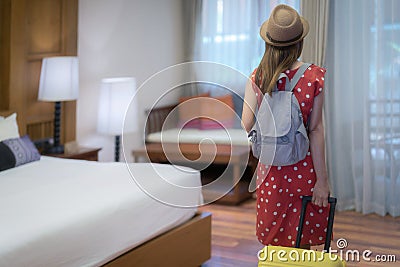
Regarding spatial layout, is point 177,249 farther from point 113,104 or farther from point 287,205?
point 113,104

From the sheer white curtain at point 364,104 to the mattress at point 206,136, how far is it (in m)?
2.81

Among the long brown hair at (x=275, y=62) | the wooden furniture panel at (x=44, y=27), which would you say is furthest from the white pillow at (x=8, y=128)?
the long brown hair at (x=275, y=62)

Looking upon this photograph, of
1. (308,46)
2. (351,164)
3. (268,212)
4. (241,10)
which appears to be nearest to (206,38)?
(241,10)

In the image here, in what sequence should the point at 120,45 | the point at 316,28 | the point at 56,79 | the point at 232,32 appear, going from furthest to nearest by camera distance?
the point at 232,32 → the point at 120,45 → the point at 316,28 → the point at 56,79

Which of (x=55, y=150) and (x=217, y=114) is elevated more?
(x=217, y=114)

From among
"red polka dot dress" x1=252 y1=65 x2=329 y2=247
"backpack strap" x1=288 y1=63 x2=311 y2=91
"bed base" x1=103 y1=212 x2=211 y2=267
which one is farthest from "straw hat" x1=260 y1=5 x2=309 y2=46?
"bed base" x1=103 y1=212 x2=211 y2=267

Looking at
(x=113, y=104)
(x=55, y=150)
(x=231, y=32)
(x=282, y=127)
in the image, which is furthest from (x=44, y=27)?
(x=282, y=127)

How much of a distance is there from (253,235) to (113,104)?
1.49 metres

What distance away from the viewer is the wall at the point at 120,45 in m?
5.01

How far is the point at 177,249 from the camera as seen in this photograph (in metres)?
3.31

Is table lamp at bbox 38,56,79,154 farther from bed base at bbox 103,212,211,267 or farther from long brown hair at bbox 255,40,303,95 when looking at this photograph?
long brown hair at bbox 255,40,303,95

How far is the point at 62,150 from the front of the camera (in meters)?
4.50

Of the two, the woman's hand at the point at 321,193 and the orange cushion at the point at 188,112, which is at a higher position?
the orange cushion at the point at 188,112

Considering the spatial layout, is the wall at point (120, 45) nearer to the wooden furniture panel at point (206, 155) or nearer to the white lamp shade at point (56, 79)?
the white lamp shade at point (56, 79)
